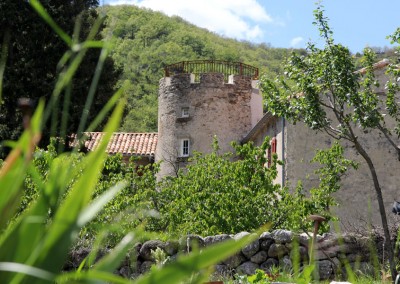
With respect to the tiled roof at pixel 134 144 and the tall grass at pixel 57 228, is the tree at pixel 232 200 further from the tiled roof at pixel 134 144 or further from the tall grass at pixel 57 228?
the tiled roof at pixel 134 144

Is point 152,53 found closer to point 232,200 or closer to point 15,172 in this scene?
point 232,200

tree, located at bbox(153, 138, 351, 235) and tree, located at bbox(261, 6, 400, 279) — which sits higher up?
tree, located at bbox(261, 6, 400, 279)

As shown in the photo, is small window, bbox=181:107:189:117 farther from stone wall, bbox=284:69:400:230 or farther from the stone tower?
stone wall, bbox=284:69:400:230

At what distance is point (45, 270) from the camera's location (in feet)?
3.04

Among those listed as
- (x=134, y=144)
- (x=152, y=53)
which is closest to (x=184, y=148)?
(x=134, y=144)

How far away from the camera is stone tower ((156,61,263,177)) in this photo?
32062mm

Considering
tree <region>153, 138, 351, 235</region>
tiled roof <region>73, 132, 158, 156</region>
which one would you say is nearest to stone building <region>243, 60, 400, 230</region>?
tree <region>153, 138, 351, 235</region>

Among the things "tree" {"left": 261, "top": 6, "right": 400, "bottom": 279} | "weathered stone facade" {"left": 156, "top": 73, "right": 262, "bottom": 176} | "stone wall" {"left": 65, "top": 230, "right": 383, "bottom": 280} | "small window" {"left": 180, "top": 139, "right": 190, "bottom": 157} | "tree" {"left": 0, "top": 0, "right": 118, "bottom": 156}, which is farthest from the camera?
"weathered stone facade" {"left": 156, "top": 73, "right": 262, "bottom": 176}

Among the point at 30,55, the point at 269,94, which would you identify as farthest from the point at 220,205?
the point at 30,55

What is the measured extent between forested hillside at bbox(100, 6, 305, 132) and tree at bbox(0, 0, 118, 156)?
29356 mm

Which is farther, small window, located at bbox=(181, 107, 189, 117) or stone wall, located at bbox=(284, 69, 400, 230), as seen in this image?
small window, located at bbox=(181, 107, 189, 117)

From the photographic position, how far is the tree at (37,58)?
21.4 meters

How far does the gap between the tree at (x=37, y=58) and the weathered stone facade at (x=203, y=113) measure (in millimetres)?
8641

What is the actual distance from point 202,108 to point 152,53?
35834 mm
